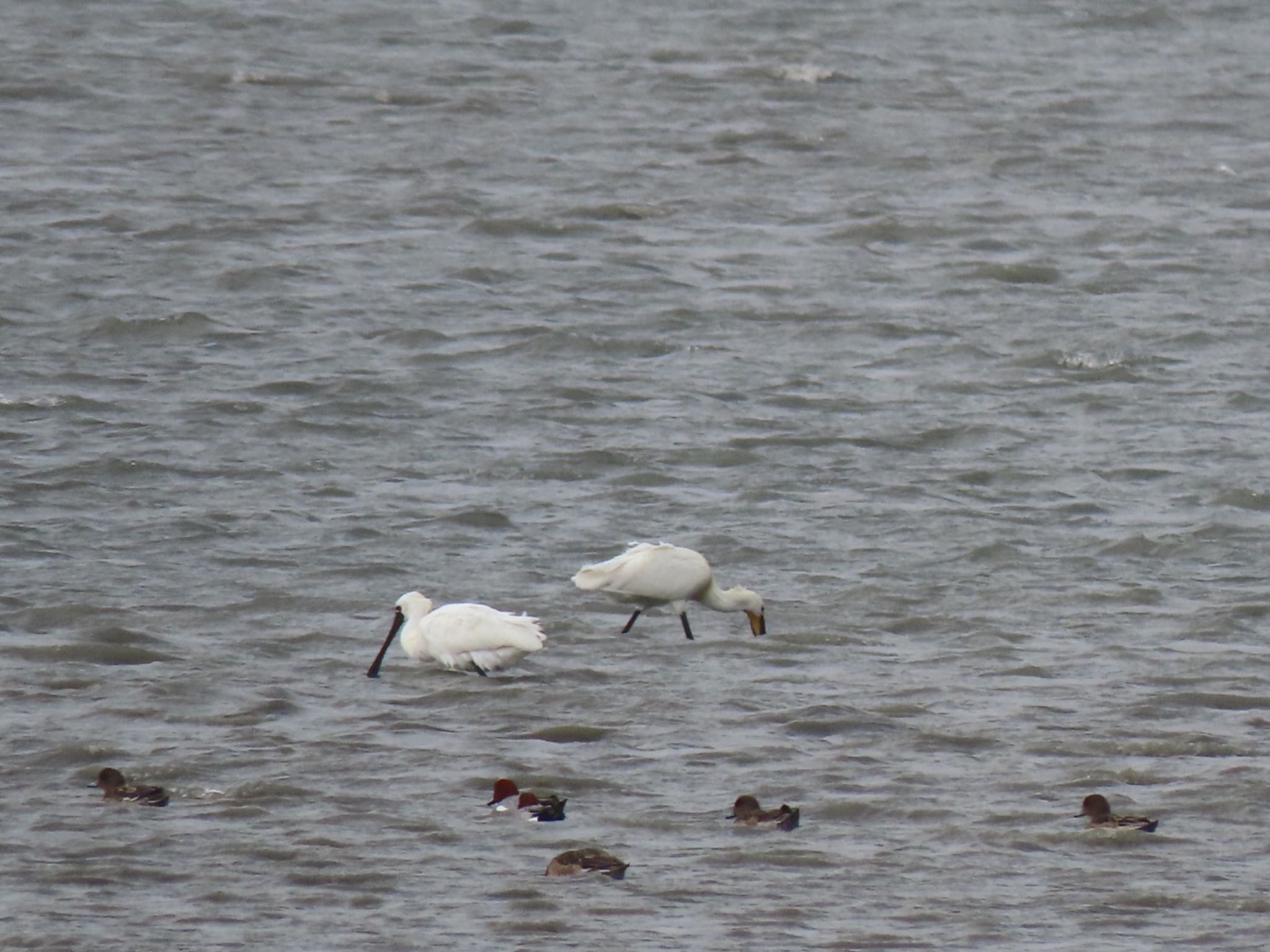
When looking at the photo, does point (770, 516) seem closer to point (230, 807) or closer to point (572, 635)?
point (572, 635)

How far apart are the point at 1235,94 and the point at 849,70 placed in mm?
4159

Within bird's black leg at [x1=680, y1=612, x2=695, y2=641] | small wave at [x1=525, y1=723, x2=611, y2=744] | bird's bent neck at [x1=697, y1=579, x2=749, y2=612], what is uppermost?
small wave at [x1=525, y1=723, x2=611, y2=744]

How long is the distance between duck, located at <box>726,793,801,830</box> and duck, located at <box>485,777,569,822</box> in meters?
0.71

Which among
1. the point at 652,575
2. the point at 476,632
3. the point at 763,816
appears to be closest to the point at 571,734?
the point at 476,632

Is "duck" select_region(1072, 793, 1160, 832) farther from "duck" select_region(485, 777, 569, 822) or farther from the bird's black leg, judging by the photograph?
the bird's black leg

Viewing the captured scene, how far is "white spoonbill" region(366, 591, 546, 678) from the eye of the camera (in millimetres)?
12141

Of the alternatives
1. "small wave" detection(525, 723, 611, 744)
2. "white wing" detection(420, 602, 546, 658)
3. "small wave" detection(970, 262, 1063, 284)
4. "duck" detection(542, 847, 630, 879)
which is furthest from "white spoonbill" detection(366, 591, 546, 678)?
"small wave" detection(970, 262, 1063, 284)

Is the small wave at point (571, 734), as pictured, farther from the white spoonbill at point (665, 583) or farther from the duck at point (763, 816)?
the white spoonbill at point (665, 583)

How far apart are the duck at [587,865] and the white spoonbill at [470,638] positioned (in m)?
2.58

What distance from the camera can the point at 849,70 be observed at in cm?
2853

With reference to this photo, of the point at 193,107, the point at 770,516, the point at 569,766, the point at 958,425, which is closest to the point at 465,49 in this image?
the point at 193,107

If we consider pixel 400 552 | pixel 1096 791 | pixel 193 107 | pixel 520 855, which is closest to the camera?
pixel 520 855

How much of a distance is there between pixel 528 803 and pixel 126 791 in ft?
5.29

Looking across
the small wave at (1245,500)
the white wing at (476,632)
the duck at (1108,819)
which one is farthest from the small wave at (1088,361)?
the duck at (1108,819)
